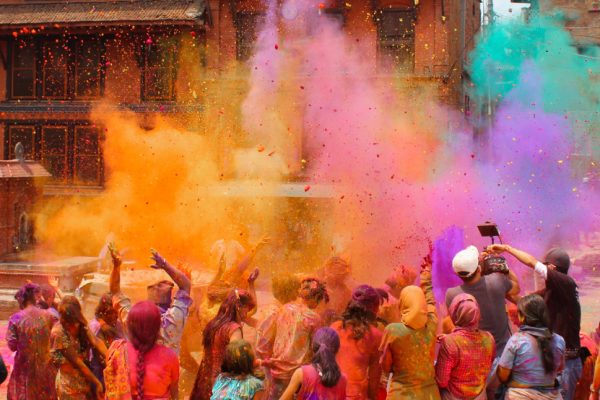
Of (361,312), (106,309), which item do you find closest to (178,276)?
(106,309)

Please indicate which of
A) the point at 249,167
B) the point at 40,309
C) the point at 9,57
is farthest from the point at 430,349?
the point at 9,57

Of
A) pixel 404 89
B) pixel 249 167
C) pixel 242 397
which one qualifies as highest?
pixel 404 89

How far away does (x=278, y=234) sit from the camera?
16.6m

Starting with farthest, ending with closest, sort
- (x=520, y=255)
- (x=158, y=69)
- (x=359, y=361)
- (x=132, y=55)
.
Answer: (x=132, y=55), (x=158, y=69), (x=520, y=255), (x=359, y=361)

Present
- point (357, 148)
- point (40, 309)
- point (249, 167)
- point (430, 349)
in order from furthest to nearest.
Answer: point (249, 167) < point (357, 148) < point (40, 309) < point (430, 349)

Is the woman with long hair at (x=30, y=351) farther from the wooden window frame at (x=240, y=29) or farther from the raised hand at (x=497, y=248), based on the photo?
the wooden window frame at (x=240, y=29)

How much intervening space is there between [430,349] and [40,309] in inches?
124

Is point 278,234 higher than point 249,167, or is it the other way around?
point 249,167

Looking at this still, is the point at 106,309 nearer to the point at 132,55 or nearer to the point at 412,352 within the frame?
the point at 412,352

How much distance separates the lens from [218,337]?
16.1 feet

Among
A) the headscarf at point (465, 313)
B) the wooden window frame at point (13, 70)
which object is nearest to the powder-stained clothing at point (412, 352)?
the headscarf at point (465, 313)

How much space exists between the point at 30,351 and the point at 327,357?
266 centimetres

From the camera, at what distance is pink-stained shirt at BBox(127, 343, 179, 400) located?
172 inches

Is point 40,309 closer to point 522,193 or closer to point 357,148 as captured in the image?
point 357,148
